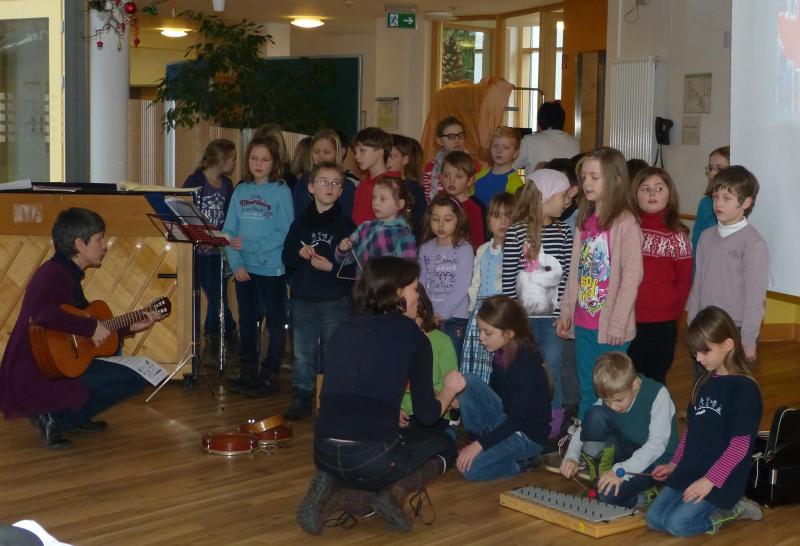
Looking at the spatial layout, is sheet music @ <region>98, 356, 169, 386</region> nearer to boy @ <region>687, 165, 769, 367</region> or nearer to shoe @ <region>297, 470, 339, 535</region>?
shoe @ <region>297, 470, 339, 535</region>

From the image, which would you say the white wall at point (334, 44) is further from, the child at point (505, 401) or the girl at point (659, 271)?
the child at point (505, 401)

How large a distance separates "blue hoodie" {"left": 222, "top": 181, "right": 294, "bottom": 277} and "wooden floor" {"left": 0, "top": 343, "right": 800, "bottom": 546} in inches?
36.0

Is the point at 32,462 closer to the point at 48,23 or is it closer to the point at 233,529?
the point at 233,529

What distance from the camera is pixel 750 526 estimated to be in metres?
4.41

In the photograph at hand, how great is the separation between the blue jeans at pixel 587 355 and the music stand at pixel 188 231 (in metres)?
2.03

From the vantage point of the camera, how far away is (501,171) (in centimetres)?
691

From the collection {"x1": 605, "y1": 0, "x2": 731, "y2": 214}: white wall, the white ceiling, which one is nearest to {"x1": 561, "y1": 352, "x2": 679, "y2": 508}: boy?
{"x1": 605, "y1": 0, "x2": 731, "y2": 214}: white wall

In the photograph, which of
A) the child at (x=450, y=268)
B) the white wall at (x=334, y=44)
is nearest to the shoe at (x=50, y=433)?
the child at (x=450, y=268)

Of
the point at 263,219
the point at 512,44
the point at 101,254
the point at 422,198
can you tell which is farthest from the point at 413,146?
the point at 512,44

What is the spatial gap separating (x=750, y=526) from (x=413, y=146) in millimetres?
3479

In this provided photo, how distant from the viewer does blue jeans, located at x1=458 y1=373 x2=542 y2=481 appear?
492 centimetres

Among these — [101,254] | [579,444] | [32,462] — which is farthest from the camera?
[101,254]

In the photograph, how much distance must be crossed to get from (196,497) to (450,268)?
174 centimetres

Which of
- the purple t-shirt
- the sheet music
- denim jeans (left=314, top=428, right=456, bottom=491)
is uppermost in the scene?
the purple t-shirt
